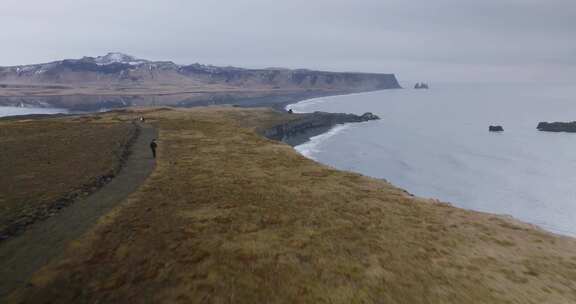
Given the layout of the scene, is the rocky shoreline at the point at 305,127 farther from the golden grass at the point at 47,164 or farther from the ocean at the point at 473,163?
the golden grass at the point at 47,164

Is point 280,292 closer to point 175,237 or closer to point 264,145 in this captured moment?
point 175,237

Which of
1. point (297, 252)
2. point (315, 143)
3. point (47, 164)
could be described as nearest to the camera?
point (297, 252)

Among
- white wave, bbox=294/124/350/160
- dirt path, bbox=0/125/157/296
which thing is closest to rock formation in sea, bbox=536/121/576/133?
white wave, bbox=294/124/350/160

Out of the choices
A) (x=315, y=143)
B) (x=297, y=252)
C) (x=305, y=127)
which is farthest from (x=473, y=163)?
(x=297, y=252)

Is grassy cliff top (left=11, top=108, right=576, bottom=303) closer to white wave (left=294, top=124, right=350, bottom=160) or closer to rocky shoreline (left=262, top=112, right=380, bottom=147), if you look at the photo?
white wave (left=294, top=124, right=350, bottom=160)

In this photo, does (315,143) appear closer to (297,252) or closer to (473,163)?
(473,163)

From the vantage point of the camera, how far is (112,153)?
33.1 m

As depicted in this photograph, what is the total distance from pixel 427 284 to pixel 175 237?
10500 millimetres

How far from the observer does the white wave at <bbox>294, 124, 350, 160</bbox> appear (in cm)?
6873

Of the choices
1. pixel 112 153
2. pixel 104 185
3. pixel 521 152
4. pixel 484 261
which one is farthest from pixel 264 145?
pixel 521 152

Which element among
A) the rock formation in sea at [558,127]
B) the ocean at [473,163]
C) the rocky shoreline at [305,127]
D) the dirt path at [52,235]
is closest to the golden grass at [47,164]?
the dirt path at [52,235]

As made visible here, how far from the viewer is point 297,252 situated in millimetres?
14820

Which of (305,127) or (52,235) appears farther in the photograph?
(305,127)

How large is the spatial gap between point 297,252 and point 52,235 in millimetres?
10590
